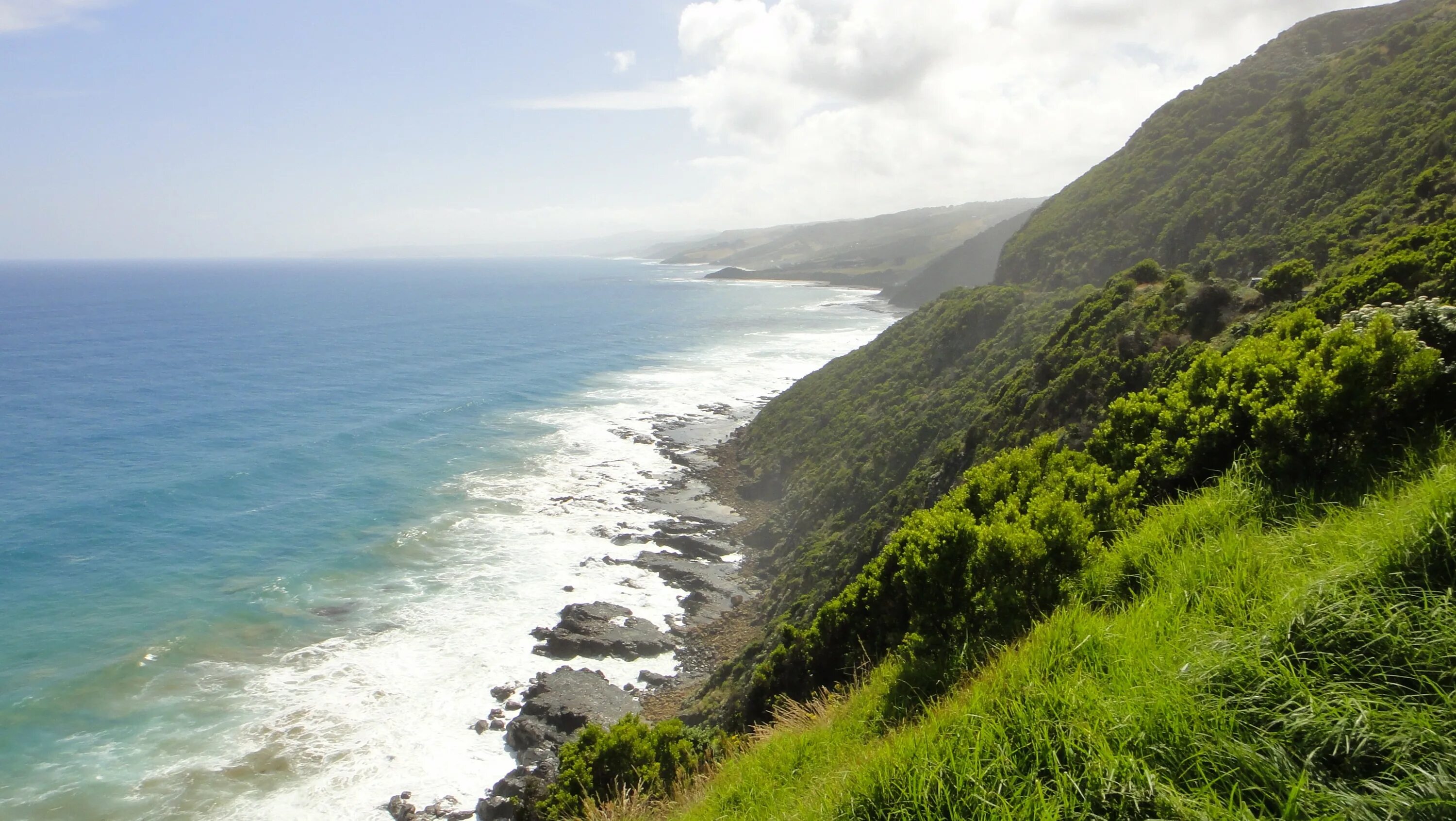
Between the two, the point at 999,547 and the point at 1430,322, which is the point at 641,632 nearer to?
the point at 999,547

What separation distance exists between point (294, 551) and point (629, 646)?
56.7 ft

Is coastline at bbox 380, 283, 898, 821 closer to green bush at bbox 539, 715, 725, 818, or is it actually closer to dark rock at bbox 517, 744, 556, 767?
dark rock at bbox 517, 744, 556, 767

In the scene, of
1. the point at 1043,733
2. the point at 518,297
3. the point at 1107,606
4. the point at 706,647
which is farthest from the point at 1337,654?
the point at 518,297

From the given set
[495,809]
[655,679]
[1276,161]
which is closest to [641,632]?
[655,679]

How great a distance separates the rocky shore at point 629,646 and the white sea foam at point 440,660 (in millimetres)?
427

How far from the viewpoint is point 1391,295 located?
10406 mm

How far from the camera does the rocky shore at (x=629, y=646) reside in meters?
18.8

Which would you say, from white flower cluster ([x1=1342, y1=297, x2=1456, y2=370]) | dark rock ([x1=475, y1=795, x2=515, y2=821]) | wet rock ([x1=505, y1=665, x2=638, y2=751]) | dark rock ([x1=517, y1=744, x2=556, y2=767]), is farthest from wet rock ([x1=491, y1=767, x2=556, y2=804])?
white flower cluster ([x1=1342, y1=297, x2=1456, y2=370])

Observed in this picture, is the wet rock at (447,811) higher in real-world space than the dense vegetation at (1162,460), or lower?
lower

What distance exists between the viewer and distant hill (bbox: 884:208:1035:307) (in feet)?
331

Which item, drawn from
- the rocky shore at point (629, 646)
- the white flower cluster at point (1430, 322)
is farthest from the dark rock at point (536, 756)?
the white flower cluster at point (1430, 322)

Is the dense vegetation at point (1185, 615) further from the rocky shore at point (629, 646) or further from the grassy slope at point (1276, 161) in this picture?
the grassy slope at point (1276, 161)

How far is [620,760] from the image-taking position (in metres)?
12.7

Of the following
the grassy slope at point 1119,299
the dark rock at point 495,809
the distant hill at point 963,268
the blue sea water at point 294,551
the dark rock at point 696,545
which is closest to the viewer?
the dark rock at point 495,809
